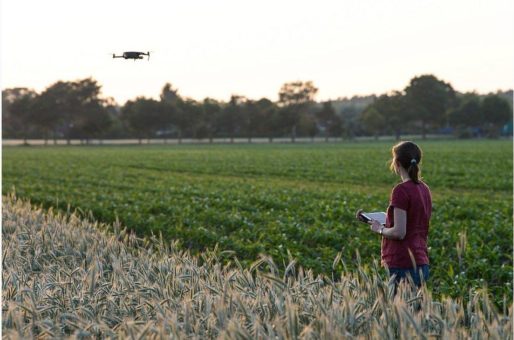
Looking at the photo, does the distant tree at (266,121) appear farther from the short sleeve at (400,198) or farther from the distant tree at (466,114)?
the short sleeve at (400,198)

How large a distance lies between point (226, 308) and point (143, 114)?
335 feet

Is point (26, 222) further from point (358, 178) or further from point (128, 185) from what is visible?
point (358, 178)

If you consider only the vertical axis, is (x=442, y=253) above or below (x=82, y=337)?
below

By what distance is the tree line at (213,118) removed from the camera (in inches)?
4186

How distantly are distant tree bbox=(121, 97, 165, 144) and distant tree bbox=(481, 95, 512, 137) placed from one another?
53.1 m

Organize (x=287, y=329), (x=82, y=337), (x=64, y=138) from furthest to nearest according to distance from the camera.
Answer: (x=64, y=138) < (x=82, y=337) < (x=287, y=329)

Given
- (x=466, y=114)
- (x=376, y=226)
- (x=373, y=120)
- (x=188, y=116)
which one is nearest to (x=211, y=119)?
(x=188, y=116)

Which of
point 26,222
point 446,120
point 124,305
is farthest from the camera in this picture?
point 446,120

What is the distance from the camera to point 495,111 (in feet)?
375

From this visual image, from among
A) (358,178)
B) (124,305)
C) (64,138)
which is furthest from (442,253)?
(64,138)

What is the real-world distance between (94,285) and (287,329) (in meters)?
1.80

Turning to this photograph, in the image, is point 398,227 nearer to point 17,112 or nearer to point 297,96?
point 17,112

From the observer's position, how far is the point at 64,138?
11662cm

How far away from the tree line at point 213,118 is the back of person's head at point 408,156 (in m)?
99.8
